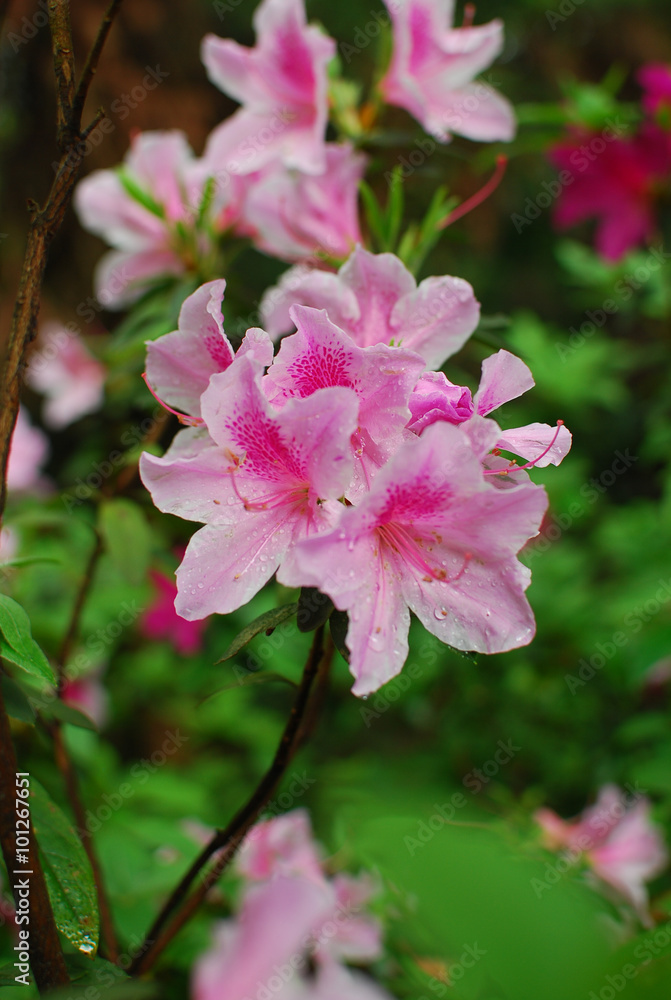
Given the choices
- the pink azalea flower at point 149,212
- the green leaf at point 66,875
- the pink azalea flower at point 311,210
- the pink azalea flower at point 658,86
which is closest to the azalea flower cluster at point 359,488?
the green leaf at point 66,875

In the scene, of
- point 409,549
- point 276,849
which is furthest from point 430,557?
point 276,849

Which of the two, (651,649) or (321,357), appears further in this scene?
(651,649)

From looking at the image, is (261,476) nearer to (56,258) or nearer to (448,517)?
(448,517)

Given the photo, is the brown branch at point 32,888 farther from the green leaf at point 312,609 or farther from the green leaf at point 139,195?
the green leaf at point 139,195

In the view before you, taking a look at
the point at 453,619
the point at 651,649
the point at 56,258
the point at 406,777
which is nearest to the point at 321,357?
the point at 453,619

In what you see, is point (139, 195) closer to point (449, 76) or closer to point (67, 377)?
point (449, 76)

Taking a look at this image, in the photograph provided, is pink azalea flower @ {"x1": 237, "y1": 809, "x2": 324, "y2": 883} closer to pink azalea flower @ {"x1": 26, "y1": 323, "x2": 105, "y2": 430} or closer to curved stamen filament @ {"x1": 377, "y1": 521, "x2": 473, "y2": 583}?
curved stamen filament @ {"x1": 377, "y1": 521, "x2": 473, "y2": 583}
